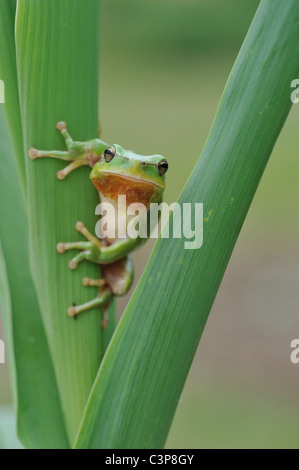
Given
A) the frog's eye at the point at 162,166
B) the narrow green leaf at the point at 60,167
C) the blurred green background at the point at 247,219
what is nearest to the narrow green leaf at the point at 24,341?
the narrow green leaf at the point at 60,167

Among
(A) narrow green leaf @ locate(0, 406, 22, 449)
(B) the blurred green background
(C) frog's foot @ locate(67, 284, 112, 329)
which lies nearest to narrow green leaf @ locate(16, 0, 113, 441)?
(C) frog's foot @ locate(67, 284, 112, 329)

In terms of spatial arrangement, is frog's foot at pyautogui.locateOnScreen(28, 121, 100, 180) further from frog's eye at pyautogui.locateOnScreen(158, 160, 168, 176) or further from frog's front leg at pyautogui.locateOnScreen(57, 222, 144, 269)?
frog's eye at pyautogui.locateOnScreen(158, 160, 168, 176)

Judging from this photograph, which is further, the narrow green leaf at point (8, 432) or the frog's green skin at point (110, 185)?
the narrow green leaf at point (8, 432)

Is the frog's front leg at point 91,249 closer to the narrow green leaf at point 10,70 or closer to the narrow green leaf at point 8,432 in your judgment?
the narrow green leaf at point 10,70

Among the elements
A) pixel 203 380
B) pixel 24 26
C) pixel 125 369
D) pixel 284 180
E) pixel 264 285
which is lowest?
pixel 203 380

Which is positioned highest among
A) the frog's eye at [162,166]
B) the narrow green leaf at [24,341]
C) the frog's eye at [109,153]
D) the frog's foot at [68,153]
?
the frog's foot at [68,153]

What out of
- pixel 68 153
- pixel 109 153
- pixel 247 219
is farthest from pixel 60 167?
pixel 247 219
